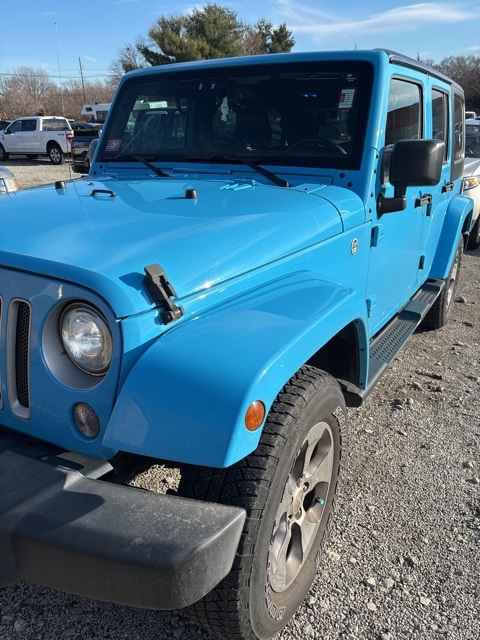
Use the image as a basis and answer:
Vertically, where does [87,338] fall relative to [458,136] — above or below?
below

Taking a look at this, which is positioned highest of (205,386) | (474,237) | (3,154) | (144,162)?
(3,154)

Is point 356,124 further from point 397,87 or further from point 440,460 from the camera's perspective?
point 440,460

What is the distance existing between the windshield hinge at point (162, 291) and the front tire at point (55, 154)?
23077mm

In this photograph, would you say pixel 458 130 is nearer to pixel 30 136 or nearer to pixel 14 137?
pixel 30 136

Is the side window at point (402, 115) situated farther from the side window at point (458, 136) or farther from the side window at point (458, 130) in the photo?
the side window at point (458, 130)

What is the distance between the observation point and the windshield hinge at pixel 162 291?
1.71m

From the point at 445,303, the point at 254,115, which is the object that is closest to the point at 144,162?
the point at 254,115

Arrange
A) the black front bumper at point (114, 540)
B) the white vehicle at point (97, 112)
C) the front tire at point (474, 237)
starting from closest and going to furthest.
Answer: the black front bumper at point (114, 540) < the front tire at point (474, 237) < the white vehicle at point (97, 112)

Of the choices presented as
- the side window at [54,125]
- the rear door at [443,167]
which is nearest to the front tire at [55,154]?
the side window at [54,125]

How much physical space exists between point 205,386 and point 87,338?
421 millimetres

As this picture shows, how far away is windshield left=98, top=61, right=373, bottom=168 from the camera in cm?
294

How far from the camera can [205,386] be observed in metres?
1.52

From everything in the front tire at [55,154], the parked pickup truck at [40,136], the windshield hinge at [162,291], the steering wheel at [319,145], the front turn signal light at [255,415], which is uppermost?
the parked pickup truck at [40,136]

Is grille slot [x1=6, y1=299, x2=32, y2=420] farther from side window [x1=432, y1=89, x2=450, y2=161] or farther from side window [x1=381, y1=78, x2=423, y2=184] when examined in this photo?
side window [x1=432, y1=89, x2=450, y2=161]
